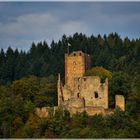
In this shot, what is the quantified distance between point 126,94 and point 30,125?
276 inches

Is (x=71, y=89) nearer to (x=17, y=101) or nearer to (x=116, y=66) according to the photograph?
(x=17, y=101)

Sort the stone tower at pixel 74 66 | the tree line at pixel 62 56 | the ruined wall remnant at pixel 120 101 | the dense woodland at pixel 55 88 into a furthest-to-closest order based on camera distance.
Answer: the tree line at pixel 62 56, the stone tower at pixel 74 66, the ruined wall remnant at pixel 120 101, the dense woodland at pixel 55 88

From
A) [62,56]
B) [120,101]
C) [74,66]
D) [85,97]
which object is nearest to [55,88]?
[74,66]

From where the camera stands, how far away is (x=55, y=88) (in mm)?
51312

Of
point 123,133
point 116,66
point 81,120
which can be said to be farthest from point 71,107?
point 116,66

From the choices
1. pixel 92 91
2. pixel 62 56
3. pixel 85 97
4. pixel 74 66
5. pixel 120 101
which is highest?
pixel 62 56

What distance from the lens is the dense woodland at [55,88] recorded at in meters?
42.3

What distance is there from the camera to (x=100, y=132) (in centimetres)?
4094

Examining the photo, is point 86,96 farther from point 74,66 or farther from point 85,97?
point 74,66

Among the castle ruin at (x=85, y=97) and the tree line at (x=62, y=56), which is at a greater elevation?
the tree line at (x=62, y=56)

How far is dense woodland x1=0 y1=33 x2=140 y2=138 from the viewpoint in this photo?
42.3 meters

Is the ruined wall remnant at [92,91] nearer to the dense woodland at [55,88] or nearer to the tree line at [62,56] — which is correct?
the dense woodland at [55,88]

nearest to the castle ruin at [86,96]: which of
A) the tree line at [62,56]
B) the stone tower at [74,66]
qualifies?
the stone tower at [74,66]

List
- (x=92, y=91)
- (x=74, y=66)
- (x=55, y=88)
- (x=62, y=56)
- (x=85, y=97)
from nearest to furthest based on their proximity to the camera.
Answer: (x=92, y=91)
(x=85, y=97)
(x=74, y=66)
(x=55, y=88)
(x=62, y=56)
